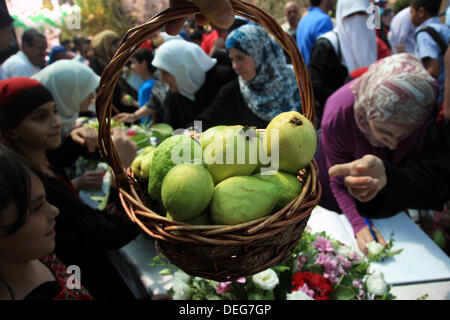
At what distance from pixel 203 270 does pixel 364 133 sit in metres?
1.25

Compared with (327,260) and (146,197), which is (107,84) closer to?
(146,197)

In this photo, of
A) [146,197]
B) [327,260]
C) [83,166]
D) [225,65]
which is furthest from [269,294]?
[225,65]

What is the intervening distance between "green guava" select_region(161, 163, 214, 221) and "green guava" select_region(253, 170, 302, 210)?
15 cm

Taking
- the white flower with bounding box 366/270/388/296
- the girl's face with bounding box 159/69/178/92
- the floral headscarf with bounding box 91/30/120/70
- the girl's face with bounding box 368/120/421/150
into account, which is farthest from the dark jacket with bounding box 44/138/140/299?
the floral headscarf with bounding box 91/30/120/70

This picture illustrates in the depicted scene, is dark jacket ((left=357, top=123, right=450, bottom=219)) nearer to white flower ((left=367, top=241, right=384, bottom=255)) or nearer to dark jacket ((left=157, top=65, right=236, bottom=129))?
white flower ((left=367, top=241, right=384, bottom=255))

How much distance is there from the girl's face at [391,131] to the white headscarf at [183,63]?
1.65 metres

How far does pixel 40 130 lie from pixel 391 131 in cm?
168

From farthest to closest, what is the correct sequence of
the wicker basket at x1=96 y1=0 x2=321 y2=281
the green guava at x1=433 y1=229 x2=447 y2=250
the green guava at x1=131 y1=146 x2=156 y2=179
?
the green guava at x1=433 y1=229 x2=447 y2=250 → the green guava at x1=131 y1=146 x2=156 y2=179 → the wicker basket at x1=96 y1=0 x2=321 y2=281

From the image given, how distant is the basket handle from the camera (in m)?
0.67

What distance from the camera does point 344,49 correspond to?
2287 mm

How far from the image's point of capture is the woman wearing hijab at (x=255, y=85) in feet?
6.63

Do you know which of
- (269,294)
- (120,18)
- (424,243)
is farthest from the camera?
(120,18)
